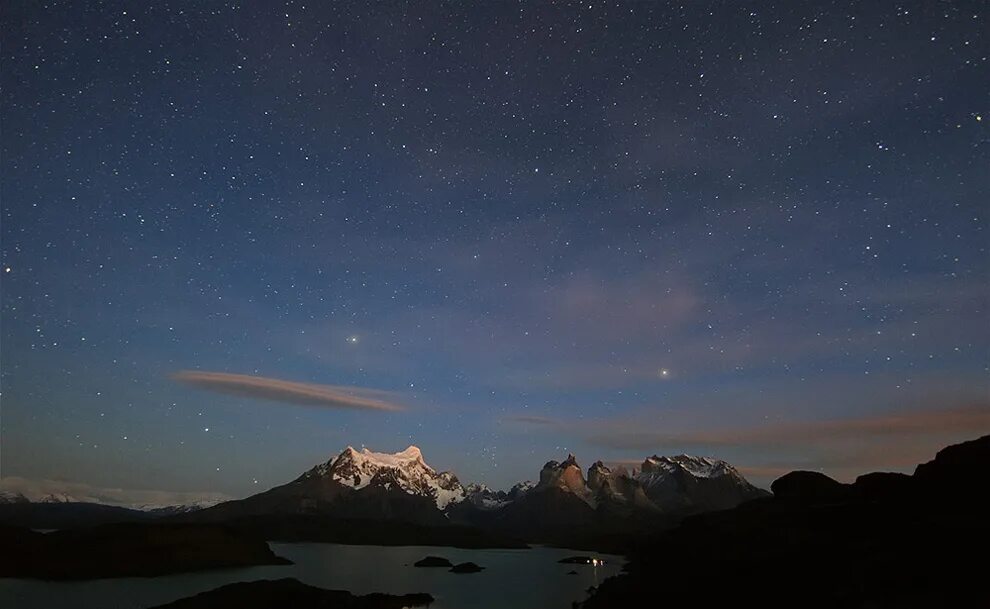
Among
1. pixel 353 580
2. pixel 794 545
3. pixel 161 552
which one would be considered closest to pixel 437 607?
pixel 353 580

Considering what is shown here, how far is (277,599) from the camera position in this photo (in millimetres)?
82500

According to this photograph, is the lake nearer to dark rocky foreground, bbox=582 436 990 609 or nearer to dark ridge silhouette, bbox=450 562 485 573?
dark ridge silhouette, bbox=450 562 485 573

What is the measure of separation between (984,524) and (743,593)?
23.4 meters

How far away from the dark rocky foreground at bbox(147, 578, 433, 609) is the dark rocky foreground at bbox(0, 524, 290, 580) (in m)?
59.8

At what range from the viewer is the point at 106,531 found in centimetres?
14525

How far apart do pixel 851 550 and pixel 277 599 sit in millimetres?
74506

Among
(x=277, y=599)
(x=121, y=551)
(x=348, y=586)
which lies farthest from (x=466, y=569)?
(x=277, y=599)

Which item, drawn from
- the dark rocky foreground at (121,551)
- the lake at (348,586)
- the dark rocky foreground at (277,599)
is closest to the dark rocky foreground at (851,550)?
the lake at (348,586)

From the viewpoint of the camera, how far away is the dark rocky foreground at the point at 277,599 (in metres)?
79.2

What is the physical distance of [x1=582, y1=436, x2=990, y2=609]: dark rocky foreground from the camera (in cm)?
3991

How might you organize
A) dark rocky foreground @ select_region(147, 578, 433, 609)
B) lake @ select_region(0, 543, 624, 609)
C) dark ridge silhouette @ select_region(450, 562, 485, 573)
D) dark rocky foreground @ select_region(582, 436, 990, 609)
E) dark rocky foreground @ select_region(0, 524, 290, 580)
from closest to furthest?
dark rocky foreground @ select_region(582, 436, 990, 609) → dark rocky foreground @ select_region(147, 578, 433, 609) → lake @ select_region(0, 543, 624, 609) → dark rocky foreground @ select_region(0, 524, 290, 580) → dark ridge silhouette @ select_region(450, 562, 485, 573)

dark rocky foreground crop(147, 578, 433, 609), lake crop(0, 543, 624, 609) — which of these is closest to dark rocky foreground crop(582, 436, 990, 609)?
lake crop(0, 543, 624, 609)

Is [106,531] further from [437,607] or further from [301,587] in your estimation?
[437,607]

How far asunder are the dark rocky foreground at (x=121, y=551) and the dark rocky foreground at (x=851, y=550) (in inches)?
4364
